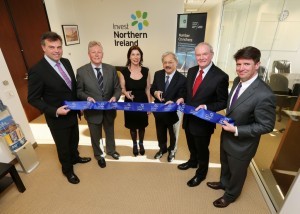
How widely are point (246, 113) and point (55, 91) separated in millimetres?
2033

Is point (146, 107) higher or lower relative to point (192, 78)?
lower

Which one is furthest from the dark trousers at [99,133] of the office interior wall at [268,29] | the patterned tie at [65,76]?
the office interior wall at [268,29]

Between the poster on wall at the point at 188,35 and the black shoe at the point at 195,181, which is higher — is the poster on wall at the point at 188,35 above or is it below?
above

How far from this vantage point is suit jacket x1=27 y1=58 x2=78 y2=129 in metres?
1.91

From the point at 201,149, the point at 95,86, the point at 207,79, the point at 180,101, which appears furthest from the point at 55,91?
the point at 201,149

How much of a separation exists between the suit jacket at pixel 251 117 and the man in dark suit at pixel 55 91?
1853 millimetres

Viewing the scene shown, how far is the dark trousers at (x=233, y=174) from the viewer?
185 centimetres

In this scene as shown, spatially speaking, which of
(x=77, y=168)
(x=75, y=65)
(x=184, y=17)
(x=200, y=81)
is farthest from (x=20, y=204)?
(x=184, y=17)

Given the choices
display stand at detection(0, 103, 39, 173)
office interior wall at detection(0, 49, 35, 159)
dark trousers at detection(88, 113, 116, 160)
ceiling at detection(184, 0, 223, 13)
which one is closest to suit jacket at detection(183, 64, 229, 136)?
dark trousers at detection(88, 113, 116, 160)

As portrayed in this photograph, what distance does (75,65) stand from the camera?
5.45 m

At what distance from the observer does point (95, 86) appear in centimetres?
229

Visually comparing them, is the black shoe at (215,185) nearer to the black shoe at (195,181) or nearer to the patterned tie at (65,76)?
the black shoe at (195,181)

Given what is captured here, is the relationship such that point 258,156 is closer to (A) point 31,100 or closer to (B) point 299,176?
(B) point 299,176

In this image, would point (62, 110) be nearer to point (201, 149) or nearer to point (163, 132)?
point (163, 132)
